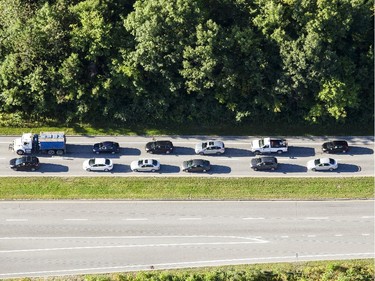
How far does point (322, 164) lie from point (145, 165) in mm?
25750

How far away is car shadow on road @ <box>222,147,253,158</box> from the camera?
104875 mm

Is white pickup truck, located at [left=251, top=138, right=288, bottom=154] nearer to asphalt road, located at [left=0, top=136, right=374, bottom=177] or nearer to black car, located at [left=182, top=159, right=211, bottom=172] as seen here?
asphalt road, located at [left=0, top=136, right=374, bottom=177]

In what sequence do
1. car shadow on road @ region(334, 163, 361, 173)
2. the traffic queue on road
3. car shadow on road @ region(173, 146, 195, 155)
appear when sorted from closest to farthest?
the traffic queue on road < car shadow on road @ region(334, 163, 361, 173) < car shadow on road @ region(173, 146, 195, 155)

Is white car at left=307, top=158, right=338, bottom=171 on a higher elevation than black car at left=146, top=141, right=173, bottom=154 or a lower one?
lower

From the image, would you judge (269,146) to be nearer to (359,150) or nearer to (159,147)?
(359,150)

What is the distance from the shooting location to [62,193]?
9800 centimetres

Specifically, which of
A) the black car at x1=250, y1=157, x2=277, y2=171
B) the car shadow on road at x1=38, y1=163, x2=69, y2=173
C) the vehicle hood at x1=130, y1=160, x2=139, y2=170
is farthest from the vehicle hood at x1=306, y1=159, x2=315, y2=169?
the car shadow on road at x1=38, y1=163, x2=69, y2=173

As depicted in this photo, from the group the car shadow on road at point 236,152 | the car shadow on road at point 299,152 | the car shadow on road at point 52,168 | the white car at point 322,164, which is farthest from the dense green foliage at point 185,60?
the car shadow on road at point 52,168

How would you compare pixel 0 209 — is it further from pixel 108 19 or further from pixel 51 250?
pixel 108 19

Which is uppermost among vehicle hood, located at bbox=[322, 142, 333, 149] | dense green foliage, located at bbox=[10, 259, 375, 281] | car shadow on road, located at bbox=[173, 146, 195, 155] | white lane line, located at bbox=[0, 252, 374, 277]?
vehicle hood, located at bbox=[322, 142, 333, 149]

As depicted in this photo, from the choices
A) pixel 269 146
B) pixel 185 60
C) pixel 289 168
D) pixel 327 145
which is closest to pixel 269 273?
pixel 289 168

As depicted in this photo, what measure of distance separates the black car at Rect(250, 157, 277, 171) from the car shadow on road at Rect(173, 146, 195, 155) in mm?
9314

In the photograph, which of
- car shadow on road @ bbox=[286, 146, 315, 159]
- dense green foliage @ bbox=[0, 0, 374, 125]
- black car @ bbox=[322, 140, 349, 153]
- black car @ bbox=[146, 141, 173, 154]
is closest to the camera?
dense green foliage @ bbox=[0, 0, 374, 125]

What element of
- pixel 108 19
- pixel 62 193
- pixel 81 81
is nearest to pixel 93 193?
pixel 62 193
